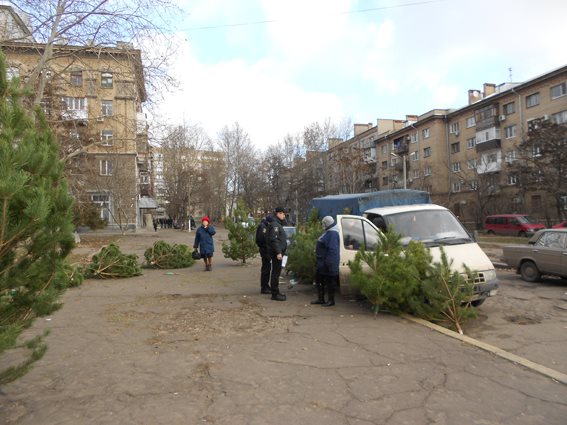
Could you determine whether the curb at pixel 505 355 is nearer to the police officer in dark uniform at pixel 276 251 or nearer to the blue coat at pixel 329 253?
the blue coat at pixel 329 253

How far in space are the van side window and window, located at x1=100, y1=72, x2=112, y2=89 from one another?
12.4 m

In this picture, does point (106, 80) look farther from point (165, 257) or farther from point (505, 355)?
point (505, 355)

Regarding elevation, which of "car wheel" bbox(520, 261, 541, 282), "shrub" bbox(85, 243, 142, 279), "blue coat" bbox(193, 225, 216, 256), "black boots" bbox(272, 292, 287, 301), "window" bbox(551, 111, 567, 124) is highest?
"window" bbox(551, 111, 567, 124)

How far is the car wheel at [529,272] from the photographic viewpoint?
11624mm

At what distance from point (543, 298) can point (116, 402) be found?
891 cm

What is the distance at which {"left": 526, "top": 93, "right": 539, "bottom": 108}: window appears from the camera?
43269 mm

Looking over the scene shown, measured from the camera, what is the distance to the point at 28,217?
3.02m

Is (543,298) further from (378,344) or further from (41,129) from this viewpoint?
(41,129)

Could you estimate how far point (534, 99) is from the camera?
143ft

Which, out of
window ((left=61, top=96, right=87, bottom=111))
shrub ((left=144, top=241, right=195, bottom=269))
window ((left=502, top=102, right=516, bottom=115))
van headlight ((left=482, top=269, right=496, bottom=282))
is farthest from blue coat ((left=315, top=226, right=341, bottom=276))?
window ((left=502, top=102, right=516, bottom=115))

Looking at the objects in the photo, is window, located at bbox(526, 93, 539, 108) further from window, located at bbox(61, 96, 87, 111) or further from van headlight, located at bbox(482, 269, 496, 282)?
van headlight, located at bbox(482, 269, 496, 282)

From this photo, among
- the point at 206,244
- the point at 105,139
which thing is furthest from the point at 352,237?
the point at 105,139

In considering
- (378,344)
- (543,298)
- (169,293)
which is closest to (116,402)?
(378,344)

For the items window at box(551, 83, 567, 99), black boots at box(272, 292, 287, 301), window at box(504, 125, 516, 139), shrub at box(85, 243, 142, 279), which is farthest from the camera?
window at box(504, 125, 516, 139)
